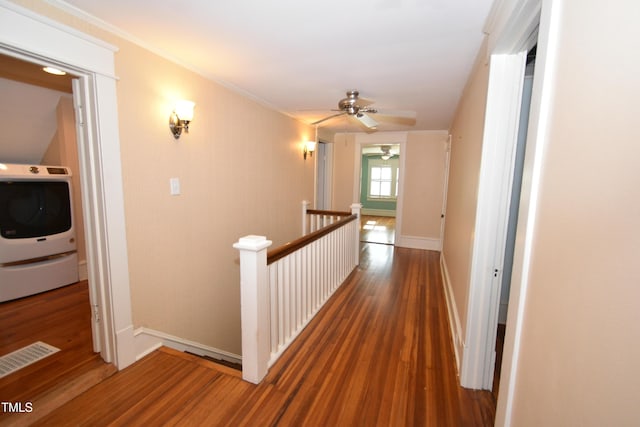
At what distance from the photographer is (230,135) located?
2990 mm

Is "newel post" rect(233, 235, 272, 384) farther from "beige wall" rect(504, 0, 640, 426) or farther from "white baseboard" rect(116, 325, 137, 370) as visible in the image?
"beige wall" rect(504, 0, 640, 426)

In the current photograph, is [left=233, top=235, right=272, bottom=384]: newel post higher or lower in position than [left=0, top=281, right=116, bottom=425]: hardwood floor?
higher

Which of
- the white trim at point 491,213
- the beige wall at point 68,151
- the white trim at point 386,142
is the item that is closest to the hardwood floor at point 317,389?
the white trim at point 491,213

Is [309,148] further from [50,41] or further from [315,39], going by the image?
[50,41]

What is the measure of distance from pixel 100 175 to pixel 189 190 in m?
0.75

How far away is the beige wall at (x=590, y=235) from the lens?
0.51 metres

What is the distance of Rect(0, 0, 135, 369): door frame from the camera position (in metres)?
Result: 1.57

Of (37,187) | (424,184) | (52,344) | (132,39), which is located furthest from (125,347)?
(424,184)

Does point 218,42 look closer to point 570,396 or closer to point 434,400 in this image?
point 570,396

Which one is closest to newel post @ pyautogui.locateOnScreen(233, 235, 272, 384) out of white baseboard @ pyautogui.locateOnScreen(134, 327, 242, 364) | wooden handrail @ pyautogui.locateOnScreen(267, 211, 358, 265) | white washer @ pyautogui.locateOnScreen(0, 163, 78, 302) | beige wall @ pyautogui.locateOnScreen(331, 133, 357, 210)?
wooden handrail @ pyautogui.locateOnScreen(267, 211, 358, 265)

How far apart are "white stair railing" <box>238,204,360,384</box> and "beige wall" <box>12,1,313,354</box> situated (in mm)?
808

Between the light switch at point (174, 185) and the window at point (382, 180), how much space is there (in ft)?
29.8

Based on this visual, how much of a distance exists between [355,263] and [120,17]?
12.6ft

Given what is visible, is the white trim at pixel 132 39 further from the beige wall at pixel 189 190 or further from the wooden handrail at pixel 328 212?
the wooden handrail at pixel 328 212
